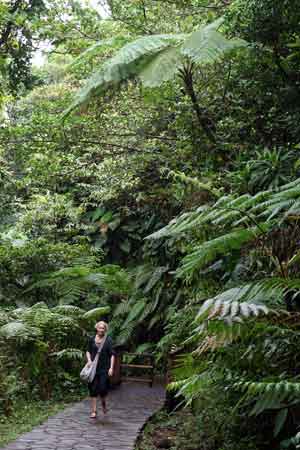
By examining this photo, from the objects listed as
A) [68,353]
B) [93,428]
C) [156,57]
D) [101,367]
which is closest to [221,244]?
[156,57]

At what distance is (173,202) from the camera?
10359 millimetres

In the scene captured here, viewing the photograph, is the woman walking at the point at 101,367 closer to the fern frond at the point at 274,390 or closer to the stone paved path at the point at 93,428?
the stone paved path at the point at 93,428

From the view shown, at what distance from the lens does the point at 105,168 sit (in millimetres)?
10633

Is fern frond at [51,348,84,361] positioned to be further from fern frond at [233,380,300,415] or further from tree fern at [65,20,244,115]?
fern frond at [233,380,300,415]

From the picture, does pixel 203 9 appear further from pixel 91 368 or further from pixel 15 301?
pixel 15 301

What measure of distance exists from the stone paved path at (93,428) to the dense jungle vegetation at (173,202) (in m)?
0.60

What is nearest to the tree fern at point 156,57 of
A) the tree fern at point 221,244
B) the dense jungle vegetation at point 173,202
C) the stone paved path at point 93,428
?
the dense jungle vegetation at point 173,202

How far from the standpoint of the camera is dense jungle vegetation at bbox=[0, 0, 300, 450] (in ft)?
16.1

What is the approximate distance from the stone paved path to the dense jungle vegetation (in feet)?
1.97

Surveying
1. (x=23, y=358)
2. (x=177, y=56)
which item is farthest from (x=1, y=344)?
(x=177, y=56)

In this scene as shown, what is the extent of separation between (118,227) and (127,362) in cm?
392

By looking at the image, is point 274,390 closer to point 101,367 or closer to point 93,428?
point 93,428

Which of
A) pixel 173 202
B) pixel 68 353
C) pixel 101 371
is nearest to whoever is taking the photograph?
pixel 101 371

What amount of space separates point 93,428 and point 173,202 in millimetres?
4445
